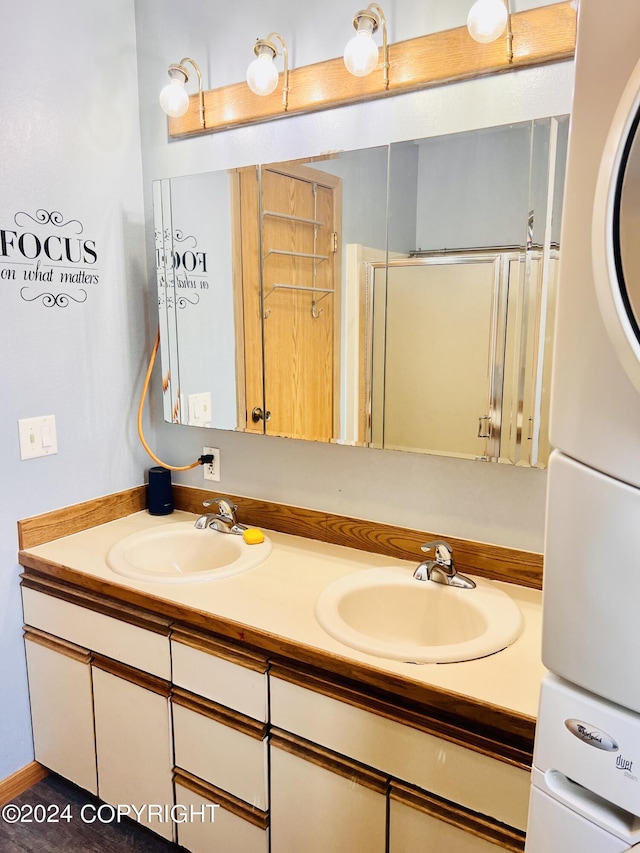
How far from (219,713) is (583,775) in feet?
3.00

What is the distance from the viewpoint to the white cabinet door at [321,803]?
3.93 ft

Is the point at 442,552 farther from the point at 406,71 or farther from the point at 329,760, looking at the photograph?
the point at 406,71

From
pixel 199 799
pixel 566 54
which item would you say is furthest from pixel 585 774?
pixel 566 54

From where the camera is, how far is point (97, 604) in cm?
159

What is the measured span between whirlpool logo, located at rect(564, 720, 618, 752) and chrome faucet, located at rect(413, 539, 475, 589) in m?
0.74

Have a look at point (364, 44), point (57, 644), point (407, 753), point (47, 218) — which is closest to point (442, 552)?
point (407, 753)

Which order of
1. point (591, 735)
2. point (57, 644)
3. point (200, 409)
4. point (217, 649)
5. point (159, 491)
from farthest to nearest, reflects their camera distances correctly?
point (159, 491)
point (200, 409)
point (57, 644)
point (217, 649)
point (591, 735)

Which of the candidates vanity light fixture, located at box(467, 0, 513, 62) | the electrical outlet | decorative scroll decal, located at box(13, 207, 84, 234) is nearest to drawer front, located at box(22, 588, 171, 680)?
the electrical outlet

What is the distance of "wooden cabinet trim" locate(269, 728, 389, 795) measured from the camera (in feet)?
3.88

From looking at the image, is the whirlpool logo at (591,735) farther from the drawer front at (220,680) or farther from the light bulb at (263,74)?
the light bulb at (263,74)

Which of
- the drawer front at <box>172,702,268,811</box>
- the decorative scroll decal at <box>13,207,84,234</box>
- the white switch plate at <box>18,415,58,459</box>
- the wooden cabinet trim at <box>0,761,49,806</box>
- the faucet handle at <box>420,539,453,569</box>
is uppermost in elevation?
the decorative scroll decal at <box>13,207,84,234</box>

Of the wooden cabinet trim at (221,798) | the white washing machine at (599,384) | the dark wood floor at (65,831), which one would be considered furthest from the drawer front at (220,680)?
the white washing machine at (599,384)

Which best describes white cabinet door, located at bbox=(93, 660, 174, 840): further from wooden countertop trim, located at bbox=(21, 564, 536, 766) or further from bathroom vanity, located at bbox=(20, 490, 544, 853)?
wooden countertop trim, located at bbox=(21, 564, 536, 766)

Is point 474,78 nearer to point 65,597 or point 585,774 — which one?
point 585,774
